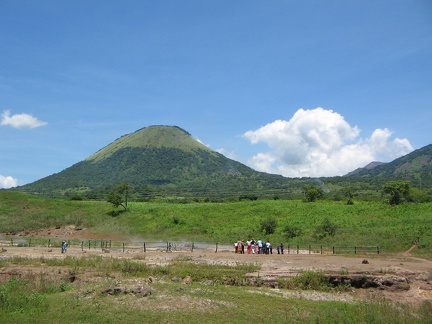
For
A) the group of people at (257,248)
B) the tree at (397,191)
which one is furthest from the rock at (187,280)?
the tree at (397,191)

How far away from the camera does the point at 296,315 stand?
59.7 ft

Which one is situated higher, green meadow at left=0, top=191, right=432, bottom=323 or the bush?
the bush

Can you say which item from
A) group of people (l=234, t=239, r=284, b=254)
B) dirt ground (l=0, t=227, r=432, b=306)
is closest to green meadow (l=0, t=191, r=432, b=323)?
dirt ground (l=0, t=227, r=432, b=306)

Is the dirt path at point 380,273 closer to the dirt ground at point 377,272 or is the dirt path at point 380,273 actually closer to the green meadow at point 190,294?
the dirt ground at point 377,272

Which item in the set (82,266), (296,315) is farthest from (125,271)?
(296,315)

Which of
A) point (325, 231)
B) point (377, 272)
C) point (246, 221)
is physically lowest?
point (377, 272)

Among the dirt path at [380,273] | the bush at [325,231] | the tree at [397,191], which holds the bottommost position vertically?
the dirt path at [380,273]

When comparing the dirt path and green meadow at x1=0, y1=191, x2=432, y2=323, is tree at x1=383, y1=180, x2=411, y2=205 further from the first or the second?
the dirt path

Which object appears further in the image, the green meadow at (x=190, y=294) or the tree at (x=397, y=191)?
the tree at (x=397, y=191)

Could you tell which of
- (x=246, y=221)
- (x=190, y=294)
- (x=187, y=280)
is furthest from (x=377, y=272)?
(x=246, y=221)

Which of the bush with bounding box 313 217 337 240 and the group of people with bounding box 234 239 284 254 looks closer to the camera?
the group of people with bounding box 234 239 284 254

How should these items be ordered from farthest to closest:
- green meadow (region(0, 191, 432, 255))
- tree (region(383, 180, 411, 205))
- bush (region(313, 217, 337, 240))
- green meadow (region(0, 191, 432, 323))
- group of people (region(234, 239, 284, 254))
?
tree (region(383, 180, 411, 205)) → bush (region(313, 217, 337, 240)) → green meadow (region(0, 191, 432, 255)) → group of people (region(234, 239, 284, 254)) → green meadow (region(0, 191, 432, 323))

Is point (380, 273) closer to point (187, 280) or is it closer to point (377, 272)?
point (377, 272)

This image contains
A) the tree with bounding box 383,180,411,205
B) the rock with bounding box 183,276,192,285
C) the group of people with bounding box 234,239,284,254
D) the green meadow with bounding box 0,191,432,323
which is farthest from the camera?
the tree with bounding box 383,180,411,205
